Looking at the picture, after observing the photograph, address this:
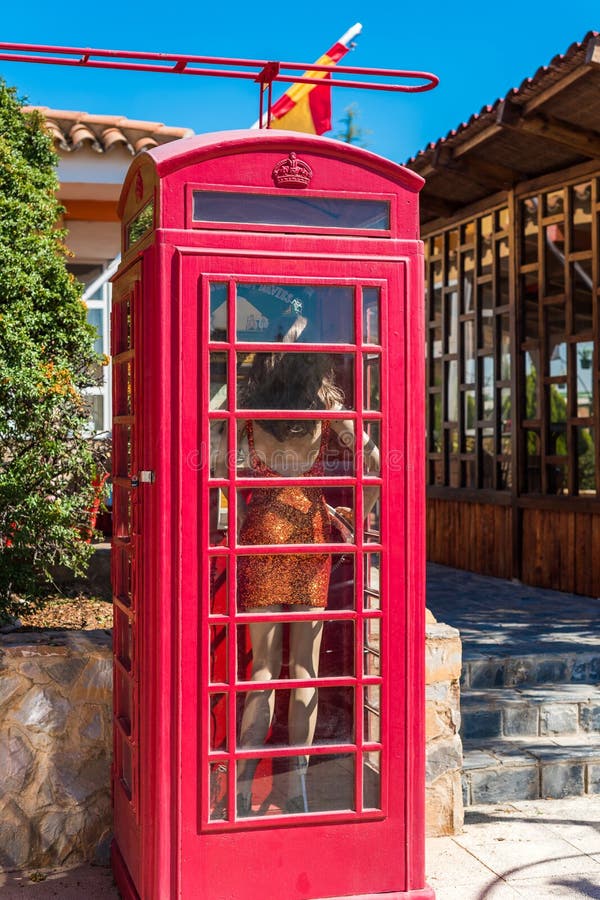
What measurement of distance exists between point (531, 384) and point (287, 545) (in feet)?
21.1

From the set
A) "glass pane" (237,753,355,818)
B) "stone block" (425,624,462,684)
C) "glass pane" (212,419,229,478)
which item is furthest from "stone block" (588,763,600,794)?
"glass pane" (212,419,229,478)

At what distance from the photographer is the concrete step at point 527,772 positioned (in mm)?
5039

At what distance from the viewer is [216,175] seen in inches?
137

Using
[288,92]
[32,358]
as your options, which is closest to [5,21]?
[288,92]

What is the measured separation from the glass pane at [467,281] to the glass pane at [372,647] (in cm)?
721

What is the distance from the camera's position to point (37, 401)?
5.75 m

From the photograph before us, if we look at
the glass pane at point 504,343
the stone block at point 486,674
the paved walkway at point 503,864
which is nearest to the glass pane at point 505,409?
the glass pane at point 504,343

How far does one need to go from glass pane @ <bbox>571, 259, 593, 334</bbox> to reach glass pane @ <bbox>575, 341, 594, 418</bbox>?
159 millimetres

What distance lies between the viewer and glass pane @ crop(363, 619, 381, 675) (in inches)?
144

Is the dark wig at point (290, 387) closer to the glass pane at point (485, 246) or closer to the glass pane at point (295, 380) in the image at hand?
the glass pane at point (295, 380)

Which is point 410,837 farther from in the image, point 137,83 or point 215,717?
point 137,83

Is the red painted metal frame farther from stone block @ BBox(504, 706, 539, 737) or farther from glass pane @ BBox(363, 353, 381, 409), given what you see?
stone block @ BBox(504, 706, 539, 737)

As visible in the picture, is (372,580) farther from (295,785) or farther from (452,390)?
(452,390)

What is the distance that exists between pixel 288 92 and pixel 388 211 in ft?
21.9
